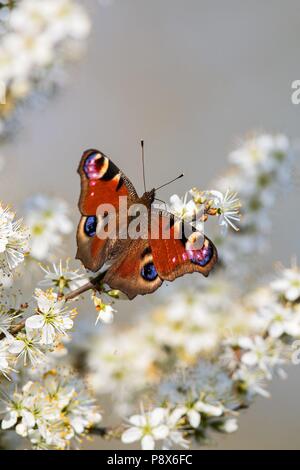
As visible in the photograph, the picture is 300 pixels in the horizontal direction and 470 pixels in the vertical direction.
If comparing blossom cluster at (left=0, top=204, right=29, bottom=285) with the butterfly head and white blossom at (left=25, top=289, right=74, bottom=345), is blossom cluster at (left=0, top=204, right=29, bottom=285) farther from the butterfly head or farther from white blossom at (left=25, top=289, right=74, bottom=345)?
the butterfly head

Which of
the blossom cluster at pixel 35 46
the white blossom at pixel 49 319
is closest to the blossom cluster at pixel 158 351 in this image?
the white blossom at pixel 49 319

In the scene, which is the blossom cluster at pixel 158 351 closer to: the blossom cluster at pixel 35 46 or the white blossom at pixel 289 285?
the white blossom at pixel 289 285

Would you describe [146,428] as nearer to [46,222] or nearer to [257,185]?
[46,222]

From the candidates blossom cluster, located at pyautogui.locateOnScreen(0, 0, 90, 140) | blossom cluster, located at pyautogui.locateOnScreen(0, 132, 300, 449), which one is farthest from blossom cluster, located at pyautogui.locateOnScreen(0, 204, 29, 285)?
blossom cluster, located at pyautogui.locateOnScreen(0, 0, 90, 140)

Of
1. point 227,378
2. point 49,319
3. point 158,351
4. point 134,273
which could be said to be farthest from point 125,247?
point 158,351

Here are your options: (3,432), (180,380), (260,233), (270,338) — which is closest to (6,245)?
(3,432)

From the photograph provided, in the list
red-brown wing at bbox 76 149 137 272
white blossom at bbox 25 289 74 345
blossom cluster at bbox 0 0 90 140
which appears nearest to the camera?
white blossom at bbox 25 289 74 345
